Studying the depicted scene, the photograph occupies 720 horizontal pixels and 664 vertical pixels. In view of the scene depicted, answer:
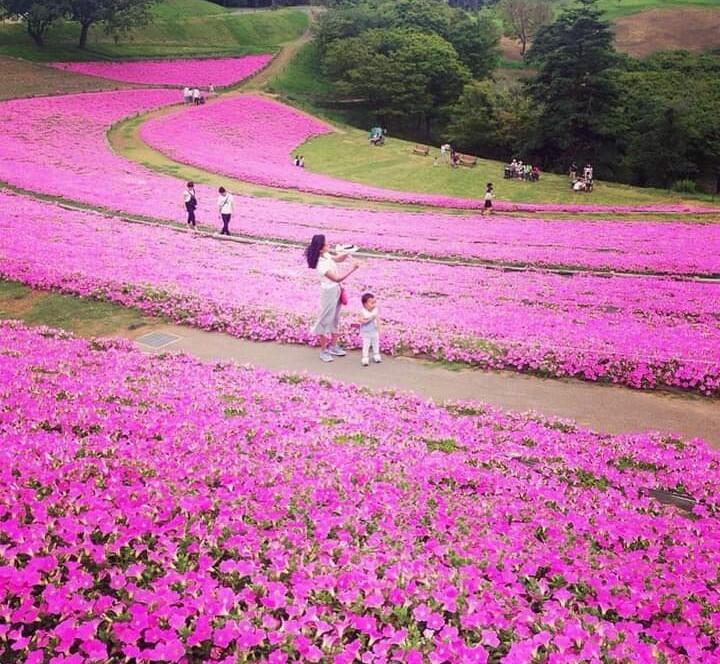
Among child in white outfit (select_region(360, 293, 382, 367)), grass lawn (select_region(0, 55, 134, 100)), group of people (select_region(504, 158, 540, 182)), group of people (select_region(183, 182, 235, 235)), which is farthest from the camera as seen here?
grass lawn (select_region(0, 55, 134, 100))

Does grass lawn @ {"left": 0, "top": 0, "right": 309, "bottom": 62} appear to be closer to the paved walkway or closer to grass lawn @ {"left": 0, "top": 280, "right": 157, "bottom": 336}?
grass lawn @ {"left": 0, "top": 280, "right": 157, "bottom": 336}

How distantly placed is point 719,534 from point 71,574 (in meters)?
7.92

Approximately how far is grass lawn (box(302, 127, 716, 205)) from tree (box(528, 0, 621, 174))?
13547mm

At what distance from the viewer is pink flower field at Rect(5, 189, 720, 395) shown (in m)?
16.0

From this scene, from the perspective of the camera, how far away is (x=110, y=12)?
89375mm

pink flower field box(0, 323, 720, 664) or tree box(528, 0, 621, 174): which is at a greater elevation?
tree box(528, 0, 621, 174)

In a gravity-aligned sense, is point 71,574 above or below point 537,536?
above

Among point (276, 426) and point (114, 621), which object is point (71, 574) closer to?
point (114, 621)

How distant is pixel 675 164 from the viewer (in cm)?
7225

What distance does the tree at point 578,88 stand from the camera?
7050 cm

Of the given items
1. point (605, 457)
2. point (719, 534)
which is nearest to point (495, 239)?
point (605, 457)

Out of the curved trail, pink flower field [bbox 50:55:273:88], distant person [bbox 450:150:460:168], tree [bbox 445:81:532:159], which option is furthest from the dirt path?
the curved trail

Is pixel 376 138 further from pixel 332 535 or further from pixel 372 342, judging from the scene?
pixel 332 535

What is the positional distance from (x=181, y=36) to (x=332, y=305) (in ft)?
370
